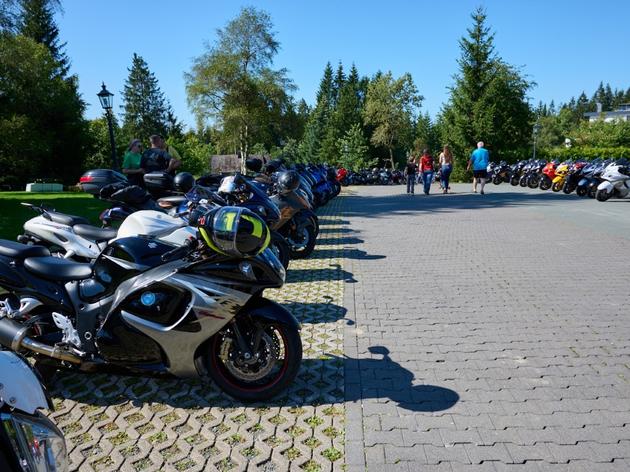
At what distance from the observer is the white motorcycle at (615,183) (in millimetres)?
15695

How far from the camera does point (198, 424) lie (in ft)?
10.6

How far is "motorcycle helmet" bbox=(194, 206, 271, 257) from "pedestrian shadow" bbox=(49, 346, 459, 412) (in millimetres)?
1026

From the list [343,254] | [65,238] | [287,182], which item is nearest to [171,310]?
[65,238]

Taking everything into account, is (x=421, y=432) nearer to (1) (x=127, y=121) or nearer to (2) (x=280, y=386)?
(2) (x=280, y=386)

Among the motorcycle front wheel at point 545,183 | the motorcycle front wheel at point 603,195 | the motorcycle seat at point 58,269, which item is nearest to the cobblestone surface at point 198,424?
the motorcycle seat at point 58,269

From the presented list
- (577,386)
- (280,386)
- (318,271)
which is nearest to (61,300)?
(280,386)

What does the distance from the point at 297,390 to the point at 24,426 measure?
91.4 inches

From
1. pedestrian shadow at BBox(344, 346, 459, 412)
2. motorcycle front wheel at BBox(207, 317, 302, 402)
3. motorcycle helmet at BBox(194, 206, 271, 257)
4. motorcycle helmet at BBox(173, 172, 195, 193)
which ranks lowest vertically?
pedestrian shadow at BBox(344, 346, 459, 412)

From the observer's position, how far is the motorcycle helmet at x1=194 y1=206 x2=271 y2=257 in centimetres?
309

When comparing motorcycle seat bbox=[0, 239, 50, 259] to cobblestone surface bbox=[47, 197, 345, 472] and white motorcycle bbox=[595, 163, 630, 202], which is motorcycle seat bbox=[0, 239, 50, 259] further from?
white motorcycle bbox=[595, 163, 630, 202]

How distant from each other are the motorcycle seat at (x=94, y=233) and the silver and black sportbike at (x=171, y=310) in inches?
35.6

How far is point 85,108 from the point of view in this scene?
38.4 metres

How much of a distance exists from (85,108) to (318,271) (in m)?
37.1

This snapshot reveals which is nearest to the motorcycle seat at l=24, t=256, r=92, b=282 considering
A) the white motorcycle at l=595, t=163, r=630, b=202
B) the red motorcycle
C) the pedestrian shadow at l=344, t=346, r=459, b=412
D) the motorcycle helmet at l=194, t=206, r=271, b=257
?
the motorcycle helmet at l=194, t=206, r=271, b=257
